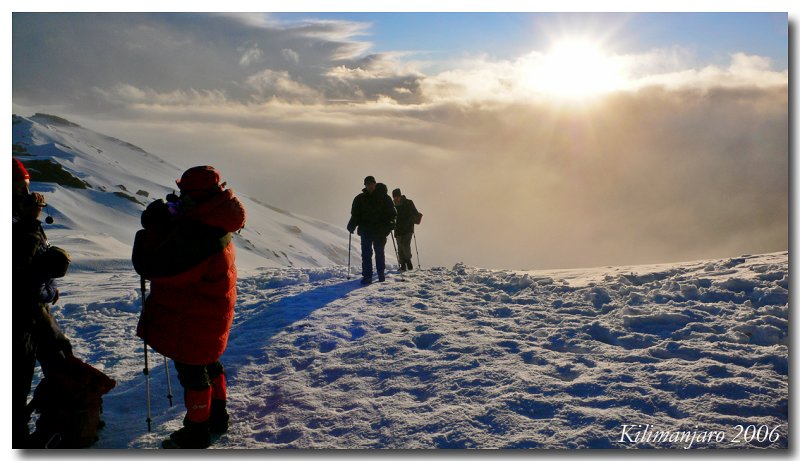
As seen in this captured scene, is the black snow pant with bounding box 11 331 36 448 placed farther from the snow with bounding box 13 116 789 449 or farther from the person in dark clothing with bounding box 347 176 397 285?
the person in dark clothing with bounding box 347 176 397 285

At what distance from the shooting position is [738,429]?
5016mm

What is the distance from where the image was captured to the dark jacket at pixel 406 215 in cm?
1558

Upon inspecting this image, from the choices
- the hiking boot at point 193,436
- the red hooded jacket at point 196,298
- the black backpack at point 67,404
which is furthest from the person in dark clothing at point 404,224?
the black backpack at point 67,404

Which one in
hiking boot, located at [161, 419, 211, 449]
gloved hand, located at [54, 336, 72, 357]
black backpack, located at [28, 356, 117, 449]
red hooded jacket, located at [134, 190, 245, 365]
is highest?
red hooded jacket, located at [134, 190, 245, 365]

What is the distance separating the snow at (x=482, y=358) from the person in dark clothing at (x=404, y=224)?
3.09m

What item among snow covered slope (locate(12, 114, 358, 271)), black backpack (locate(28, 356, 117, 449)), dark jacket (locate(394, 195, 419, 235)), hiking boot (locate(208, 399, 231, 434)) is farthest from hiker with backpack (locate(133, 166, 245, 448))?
snow covered slope (locate(12, 114, 358, 271))

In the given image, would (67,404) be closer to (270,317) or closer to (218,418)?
(218,418)

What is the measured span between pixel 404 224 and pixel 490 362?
9001mm

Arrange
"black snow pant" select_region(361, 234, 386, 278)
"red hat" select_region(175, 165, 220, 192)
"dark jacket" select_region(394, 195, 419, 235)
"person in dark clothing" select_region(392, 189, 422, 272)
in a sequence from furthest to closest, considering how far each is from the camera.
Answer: "dark jacket" select_region(394, 195, 419, 235) < "person in dark clothing" select_region(392, 189, 422, 272) < "black snow pant" select_region(361, 234, 386, 278) < "red hat" select_region(175, 165, 220, 192)

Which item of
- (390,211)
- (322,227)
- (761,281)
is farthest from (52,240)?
(322,227)

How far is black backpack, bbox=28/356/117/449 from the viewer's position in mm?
4812

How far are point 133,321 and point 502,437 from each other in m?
6.68

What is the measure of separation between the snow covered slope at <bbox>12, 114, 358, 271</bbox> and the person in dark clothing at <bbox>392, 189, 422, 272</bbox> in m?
7.74
